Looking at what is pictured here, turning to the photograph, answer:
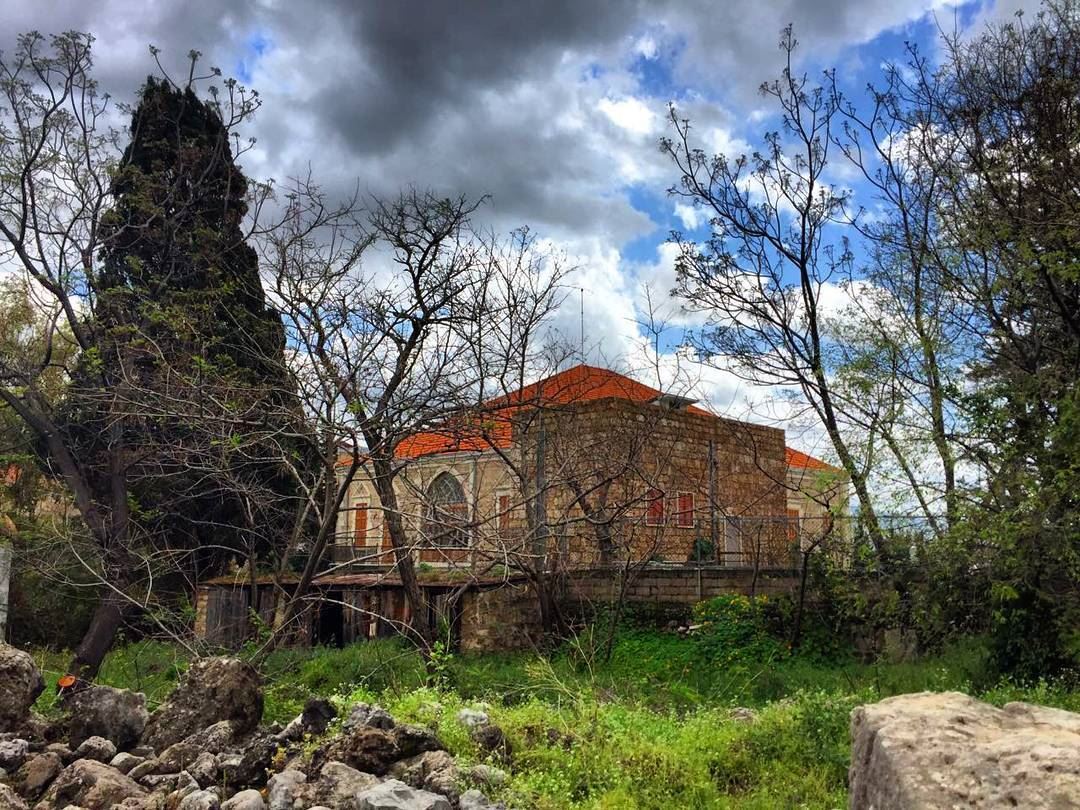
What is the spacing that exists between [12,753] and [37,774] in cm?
30

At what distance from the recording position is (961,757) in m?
2.91

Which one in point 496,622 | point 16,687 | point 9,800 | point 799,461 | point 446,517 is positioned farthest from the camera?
point 799,461

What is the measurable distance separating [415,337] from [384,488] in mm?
1784

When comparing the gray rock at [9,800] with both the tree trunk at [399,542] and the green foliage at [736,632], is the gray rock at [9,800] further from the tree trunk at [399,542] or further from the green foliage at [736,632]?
the green foliage at [736,632]

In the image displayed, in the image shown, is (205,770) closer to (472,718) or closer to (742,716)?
(472,718)

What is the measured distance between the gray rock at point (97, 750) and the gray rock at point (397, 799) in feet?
8.16

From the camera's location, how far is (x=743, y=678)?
11.1m

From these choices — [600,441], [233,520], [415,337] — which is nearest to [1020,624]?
[600,441]

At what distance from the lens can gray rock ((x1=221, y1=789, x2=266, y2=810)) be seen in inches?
185

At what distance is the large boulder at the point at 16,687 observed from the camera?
→ 6.33 meters

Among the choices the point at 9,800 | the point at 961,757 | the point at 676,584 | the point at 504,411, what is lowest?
the point at 9,800

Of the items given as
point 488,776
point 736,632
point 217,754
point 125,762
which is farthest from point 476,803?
point 736,632

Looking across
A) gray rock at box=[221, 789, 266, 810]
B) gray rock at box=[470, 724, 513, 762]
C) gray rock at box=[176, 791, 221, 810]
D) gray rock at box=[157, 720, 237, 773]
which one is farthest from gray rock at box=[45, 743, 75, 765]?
gray rock at box=[470, 724, 513, 762]

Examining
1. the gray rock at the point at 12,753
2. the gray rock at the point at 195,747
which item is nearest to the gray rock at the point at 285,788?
the gray rock at the point at 195,747
